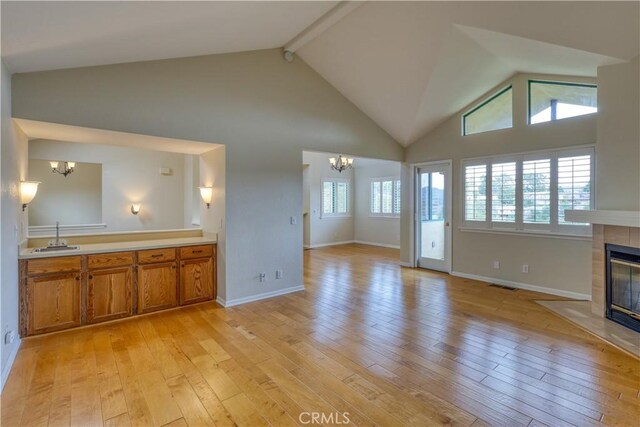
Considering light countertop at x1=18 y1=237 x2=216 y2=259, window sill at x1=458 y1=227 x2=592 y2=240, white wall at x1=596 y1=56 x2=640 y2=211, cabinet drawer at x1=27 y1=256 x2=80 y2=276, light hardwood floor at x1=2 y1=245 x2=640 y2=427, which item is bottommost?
light hardwood floor at x1=2 y1=245 x2=640 y2=427

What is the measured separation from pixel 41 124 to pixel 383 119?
4751mm

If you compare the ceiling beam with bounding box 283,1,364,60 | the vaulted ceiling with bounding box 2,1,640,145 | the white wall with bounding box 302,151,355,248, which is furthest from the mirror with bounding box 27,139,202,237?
the vaulted ceiling with bounding box 2,1,640,145

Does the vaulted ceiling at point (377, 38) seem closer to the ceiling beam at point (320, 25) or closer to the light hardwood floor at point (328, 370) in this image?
the ceiling beam at point (320, 25)

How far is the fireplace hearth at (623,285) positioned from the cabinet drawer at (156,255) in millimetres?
5297

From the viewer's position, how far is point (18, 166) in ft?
10.3

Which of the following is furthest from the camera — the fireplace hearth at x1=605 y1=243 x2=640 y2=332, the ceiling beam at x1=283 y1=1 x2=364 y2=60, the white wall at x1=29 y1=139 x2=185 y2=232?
the white wall at x1=29 y1=139 x2=185 y2=232

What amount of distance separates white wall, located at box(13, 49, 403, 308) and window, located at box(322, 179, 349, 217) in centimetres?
425

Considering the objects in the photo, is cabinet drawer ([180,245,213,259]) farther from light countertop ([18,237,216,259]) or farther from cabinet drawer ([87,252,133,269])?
cabinet drawer ([87,252,133,269])

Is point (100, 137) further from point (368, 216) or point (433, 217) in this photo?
point (368, 216)

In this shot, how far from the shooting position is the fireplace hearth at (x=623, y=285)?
3.23 meters

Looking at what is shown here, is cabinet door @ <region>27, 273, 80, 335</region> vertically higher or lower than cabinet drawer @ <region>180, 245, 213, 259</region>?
lower

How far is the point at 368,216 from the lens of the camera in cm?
985

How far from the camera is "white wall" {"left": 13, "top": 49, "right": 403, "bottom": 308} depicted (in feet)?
10.2

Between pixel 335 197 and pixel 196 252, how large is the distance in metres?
6.21
